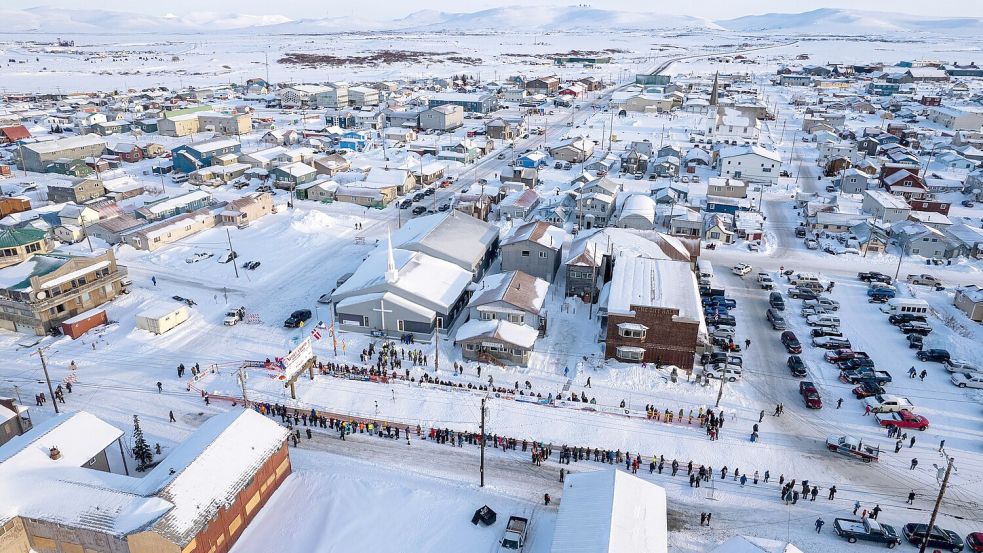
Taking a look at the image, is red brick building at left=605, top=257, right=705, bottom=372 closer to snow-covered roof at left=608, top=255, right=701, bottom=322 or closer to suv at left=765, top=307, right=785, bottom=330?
snow-covered roof at left=608, top=255, right=701, bottom=322

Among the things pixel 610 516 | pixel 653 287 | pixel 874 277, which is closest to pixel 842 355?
pixel 653 287

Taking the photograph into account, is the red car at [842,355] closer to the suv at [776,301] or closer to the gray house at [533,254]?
the suv at [776,301]

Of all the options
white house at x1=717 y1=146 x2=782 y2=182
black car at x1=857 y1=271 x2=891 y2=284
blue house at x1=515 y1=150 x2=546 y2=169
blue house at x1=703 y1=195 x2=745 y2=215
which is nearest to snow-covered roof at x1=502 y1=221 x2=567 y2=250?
blue house at x1=703 y1=195 x2=745 y2=215

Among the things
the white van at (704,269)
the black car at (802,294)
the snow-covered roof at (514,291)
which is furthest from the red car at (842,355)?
the snow-covered roof at (514,291)

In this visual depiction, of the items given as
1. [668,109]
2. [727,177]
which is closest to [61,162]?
[727,177]

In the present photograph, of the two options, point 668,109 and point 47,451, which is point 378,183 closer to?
point 47,451

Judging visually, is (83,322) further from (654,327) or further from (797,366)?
(797,366)
